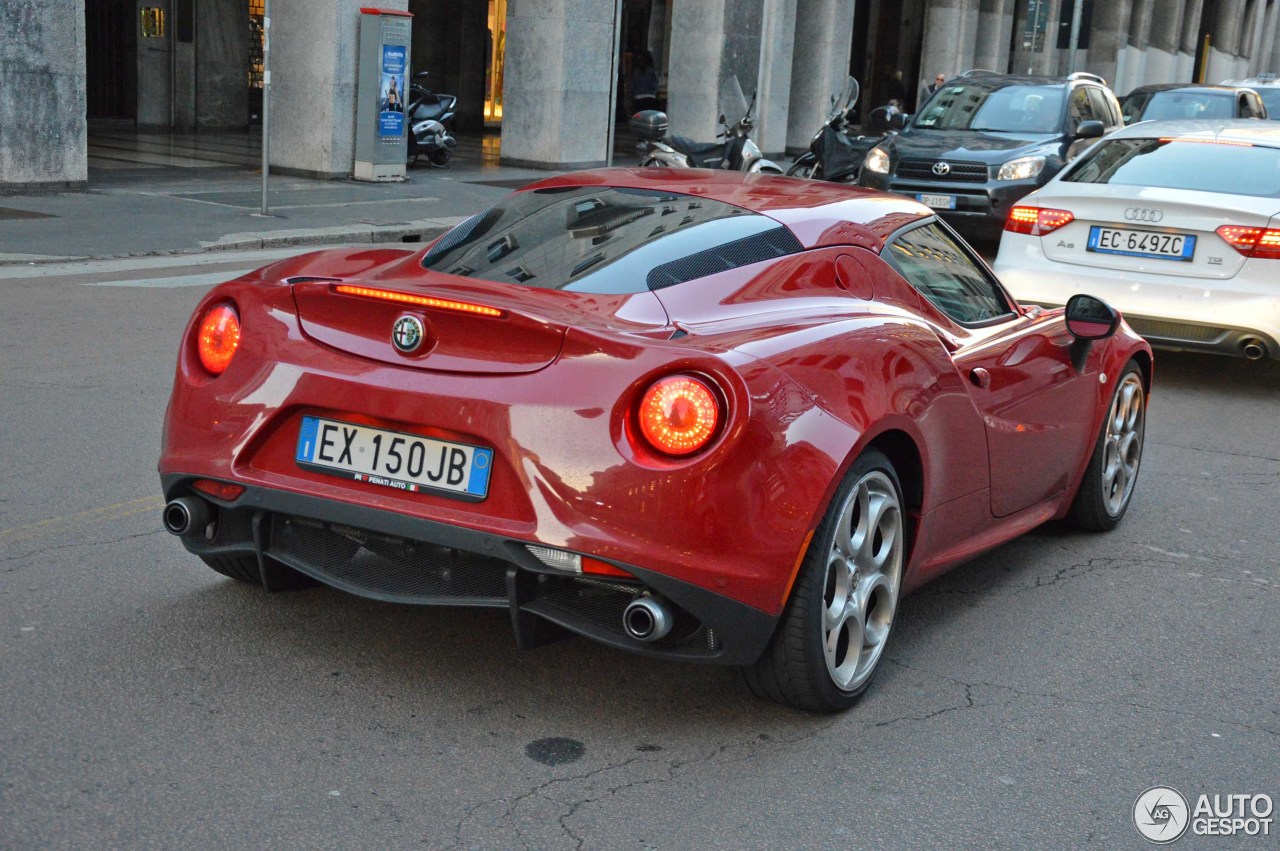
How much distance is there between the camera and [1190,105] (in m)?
20.3

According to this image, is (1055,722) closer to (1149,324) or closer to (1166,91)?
(1149,324)

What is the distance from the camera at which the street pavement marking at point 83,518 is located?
5.18m

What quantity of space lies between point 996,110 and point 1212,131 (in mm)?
7024

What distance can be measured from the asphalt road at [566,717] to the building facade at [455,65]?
11.2 metres

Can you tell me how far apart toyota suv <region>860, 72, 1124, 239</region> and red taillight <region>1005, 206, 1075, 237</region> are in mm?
5668

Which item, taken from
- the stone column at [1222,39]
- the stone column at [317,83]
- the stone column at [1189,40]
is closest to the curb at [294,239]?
the stone column at [317,83]

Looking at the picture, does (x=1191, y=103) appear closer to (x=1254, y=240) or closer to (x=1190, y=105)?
(x=1190, y=105)

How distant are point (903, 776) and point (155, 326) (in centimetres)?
688

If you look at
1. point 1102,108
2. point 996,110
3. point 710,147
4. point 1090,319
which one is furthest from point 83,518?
point 1102,108

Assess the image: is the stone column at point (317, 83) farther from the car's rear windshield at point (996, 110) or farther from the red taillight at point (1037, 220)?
the red taillight at point (1037, 220)

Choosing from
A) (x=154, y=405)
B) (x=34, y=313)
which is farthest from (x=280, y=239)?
(x=154, y=405)

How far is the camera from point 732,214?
4.55 meters

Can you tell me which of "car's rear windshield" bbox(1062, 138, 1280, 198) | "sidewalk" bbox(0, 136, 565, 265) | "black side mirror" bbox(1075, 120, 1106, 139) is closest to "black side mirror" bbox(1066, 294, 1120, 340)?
"car's rear windshield" bbox(1062, 138, 1280, 198)

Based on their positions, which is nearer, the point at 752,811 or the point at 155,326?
the point at 752,811
